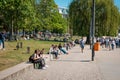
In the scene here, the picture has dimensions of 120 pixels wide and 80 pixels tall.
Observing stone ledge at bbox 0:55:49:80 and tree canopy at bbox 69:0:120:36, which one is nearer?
stone ledge at bbox 0:55:49:80

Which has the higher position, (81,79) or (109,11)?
(109,11)

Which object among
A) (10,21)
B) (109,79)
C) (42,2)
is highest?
(42,2)

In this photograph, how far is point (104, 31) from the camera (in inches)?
2707

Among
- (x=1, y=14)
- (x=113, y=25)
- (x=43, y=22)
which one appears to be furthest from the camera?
(x=43, y=22)

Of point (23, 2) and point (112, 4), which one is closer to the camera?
A: point (23, 2)

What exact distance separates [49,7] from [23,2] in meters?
42.9

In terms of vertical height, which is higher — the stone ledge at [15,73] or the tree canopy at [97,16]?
the tree canopy at [97,16]

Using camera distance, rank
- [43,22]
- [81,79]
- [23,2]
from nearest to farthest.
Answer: [81,79] < [23,2] < [43,22]

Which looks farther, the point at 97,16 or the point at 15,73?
the point at 97,16

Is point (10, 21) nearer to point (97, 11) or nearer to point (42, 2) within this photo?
point (97, 11)

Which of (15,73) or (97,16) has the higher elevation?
(97,16)

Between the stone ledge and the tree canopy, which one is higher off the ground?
the tree canopy

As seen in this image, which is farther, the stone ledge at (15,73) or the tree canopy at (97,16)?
the tree canopy at (97,16)

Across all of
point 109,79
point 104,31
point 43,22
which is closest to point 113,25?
point 104,31
